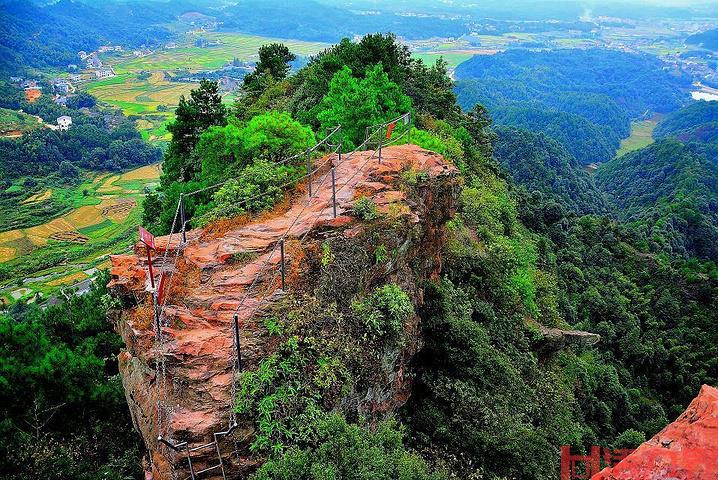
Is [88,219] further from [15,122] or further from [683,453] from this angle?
[683,453]

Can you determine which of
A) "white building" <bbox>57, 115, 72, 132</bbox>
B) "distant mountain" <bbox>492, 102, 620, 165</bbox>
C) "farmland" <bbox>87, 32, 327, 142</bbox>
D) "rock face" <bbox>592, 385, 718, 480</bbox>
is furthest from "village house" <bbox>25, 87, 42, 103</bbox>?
"rock face" <bbox>592, 385, 718, 480</bbox>

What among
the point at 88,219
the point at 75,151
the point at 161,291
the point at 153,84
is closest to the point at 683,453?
the point at 161,291

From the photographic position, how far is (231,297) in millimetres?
11117

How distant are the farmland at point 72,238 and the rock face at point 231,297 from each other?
167ft

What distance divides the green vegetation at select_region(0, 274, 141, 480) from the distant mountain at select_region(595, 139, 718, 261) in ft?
200

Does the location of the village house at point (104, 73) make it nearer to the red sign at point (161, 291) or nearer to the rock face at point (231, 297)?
the rock face at point (231, 297)

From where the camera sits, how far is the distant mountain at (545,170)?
266 feet

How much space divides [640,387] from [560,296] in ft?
28.1

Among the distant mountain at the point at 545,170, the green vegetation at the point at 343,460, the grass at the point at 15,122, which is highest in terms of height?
the green vegetation at the point at 343,460

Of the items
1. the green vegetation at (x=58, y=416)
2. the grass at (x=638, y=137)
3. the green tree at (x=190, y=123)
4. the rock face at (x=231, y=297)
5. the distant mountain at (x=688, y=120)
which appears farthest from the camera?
the distant mountain at (x=688, y=120)

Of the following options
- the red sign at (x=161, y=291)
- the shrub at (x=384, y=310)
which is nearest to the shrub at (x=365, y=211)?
the shrub at (x=384, y=310)

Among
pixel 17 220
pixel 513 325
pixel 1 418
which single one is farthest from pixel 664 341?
pixel 17 220

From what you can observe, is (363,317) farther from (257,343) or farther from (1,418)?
(1,418)

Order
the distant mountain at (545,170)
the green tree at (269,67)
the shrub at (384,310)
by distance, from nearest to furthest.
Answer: the shrub at (384,310) < the green tree at (269,67) < the distant mountain at (545,170)
